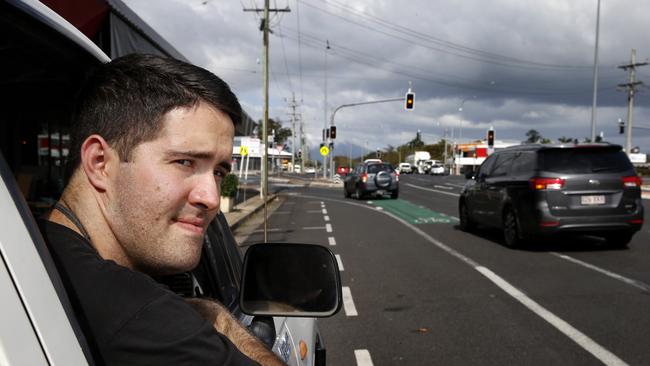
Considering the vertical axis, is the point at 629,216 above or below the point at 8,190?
below

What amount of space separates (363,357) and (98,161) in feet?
11.9

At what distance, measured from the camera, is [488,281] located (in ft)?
23.6

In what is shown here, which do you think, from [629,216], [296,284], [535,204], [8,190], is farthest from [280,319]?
[629,216]

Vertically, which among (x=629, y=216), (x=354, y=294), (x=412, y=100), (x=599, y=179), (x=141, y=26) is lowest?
(x=354, y=294)

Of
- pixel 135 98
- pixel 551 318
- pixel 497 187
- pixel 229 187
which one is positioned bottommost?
pixel 551 318

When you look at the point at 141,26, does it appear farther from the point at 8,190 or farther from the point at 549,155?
the point at 549,155

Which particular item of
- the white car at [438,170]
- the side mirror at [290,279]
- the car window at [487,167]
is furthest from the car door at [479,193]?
the white car at [438,170]

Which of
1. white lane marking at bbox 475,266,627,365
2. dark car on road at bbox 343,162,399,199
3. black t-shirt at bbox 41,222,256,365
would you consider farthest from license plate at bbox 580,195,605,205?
dark car on road at bbox 343,162,399,199

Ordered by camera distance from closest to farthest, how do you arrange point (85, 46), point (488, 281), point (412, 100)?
point (85, 46) → point (488, 281) → point (412, 100)

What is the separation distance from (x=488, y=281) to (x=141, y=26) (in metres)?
5.16

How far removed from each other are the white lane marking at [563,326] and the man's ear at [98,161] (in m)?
4.16

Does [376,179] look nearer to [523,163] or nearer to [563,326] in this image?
A: [523,163]

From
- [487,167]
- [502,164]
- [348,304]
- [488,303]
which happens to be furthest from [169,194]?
[487,167]

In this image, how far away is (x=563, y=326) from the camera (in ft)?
16.9
